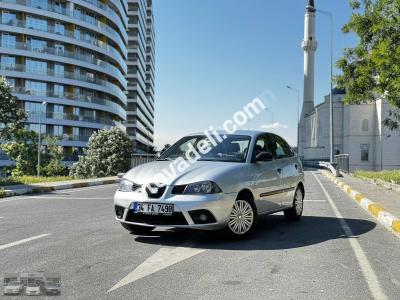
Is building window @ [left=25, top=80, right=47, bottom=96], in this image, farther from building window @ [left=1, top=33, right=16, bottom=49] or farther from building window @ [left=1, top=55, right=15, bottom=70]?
building window @ [left=1, top=33, right=16, bottom=49]

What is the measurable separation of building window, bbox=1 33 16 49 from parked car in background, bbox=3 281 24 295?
5442 centimetres

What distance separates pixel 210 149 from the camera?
715 cm

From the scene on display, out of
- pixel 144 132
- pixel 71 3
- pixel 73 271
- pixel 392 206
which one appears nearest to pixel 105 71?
pixel 71 3

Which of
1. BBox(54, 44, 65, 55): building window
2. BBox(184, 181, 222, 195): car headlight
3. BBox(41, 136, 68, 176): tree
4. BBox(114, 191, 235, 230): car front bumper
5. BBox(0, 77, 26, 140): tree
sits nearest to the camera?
BBox(114, 191, 235, 230): car front bumper

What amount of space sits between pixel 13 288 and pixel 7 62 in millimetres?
55124

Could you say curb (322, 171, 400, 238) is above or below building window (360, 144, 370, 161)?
below

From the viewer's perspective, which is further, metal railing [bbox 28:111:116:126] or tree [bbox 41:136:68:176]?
metal railing [bbox 28:111:116:126]

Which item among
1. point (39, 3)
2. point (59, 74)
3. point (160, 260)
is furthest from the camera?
point (59, 74)

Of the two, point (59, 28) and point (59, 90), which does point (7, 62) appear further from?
point (59, 28)

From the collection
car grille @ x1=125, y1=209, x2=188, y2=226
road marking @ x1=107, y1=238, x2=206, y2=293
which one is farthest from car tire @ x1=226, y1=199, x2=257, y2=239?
car grille @ x1=125, y1=209, x2=188, y2=226

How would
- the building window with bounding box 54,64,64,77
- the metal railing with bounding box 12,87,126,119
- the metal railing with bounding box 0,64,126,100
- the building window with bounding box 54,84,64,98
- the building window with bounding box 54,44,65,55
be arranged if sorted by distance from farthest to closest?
the building window with bounding box 54,84,64,98 → the building window with bounding box 54,64,64,77 → the building window with bounding box 54,44,65,55 → the metal railing with bounding box 12,87,126,119 → the metal railing with bounding box 0,64,126,100

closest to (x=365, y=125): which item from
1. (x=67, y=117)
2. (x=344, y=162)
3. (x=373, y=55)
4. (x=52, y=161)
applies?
(x=344, y=162)

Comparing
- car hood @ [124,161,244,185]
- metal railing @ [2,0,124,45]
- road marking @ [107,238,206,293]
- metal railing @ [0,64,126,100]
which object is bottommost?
road marking @ [107,238,206,293]

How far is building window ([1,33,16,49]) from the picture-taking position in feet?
175
